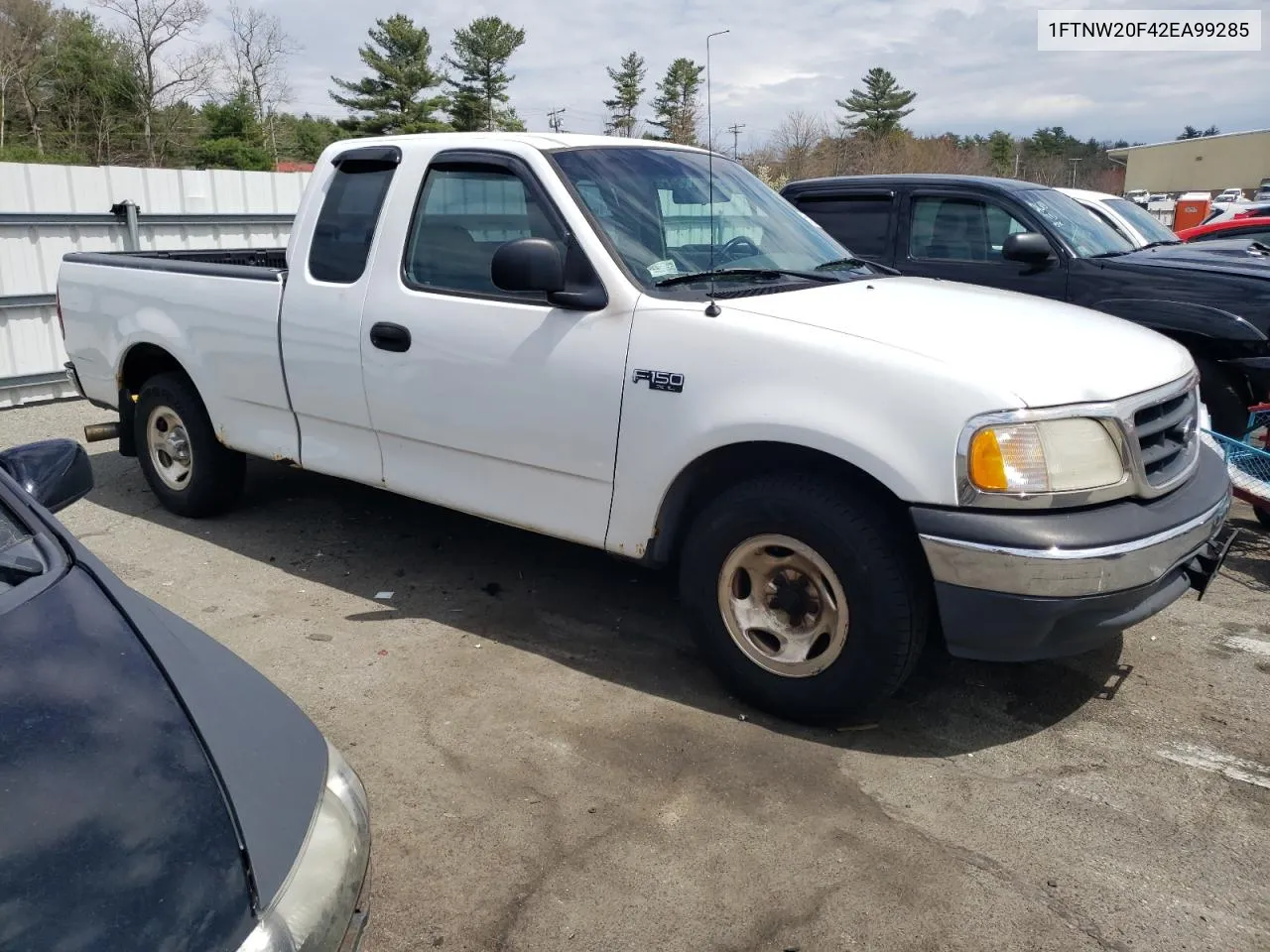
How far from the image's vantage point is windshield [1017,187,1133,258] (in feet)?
23.2

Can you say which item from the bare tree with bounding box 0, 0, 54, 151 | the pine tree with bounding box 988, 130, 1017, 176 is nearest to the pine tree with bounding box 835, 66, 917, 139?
the pine tree with bounding box 988, 130, 1017, 176

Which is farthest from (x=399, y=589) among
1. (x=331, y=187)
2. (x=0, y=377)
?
(x=0, y=377)

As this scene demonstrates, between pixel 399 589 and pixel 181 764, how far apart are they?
9.88 feet

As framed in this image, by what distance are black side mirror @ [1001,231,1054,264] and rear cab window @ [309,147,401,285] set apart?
4.17 metres

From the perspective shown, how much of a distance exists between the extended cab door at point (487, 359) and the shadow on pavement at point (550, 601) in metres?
0.55

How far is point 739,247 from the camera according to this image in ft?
13.6

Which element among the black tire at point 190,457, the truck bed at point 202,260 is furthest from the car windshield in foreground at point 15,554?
the black tire at point 190,457

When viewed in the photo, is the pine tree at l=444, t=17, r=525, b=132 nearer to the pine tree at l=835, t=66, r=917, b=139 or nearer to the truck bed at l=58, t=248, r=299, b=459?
the pine tree at l=835, t=66, r=917, b=139

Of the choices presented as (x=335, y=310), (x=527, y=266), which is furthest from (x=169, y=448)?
(x=527, y=266)

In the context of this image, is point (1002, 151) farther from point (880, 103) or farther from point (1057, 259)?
point (1057, 259)

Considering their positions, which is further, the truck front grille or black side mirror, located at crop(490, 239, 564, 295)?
black side mirror, located at crop(490, 239, 564, 295)

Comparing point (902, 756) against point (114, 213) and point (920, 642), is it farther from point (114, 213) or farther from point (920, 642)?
point (114, 213)

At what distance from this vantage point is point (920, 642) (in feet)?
10.9

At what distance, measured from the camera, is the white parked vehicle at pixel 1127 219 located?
8.37 meters
